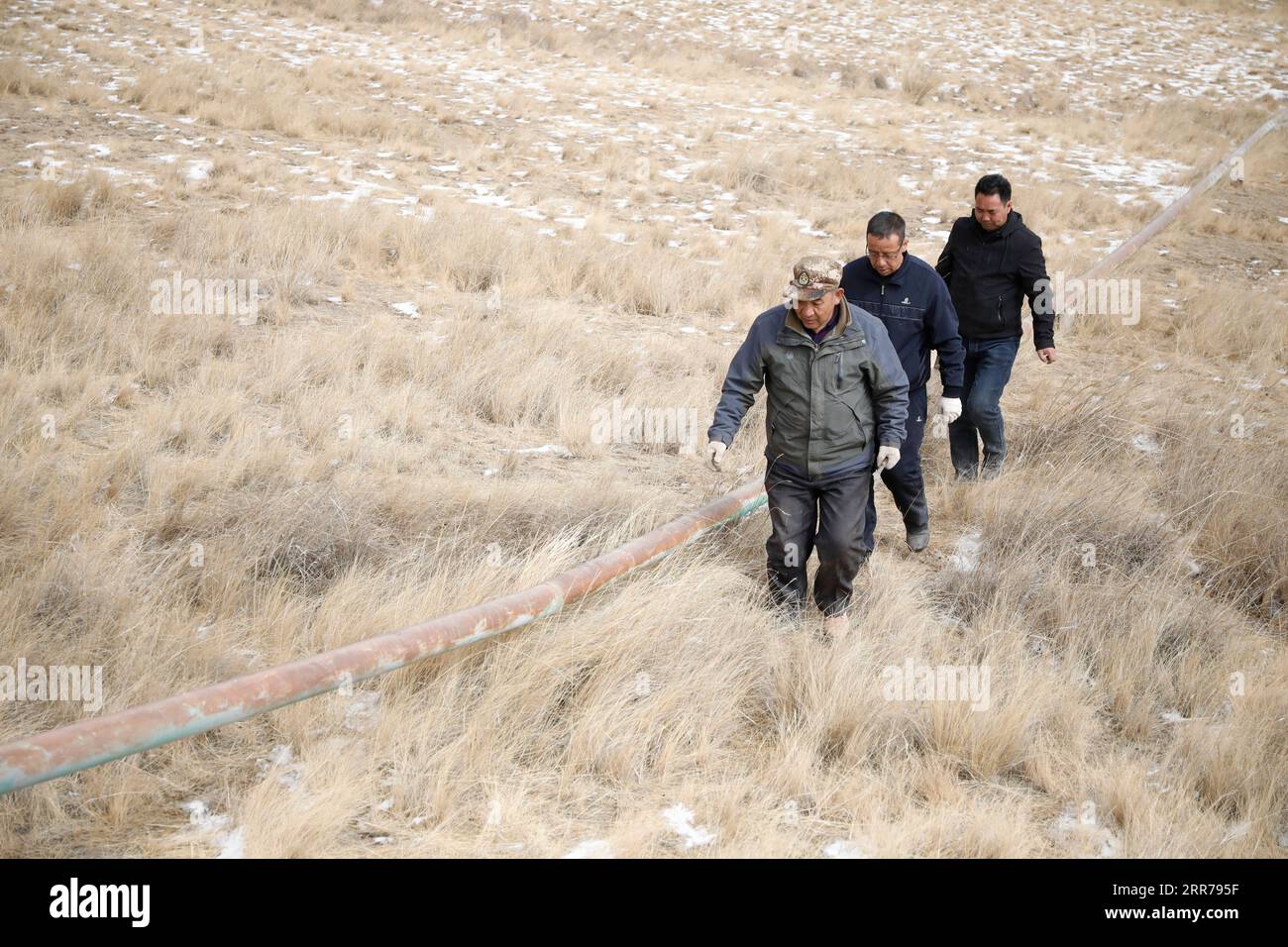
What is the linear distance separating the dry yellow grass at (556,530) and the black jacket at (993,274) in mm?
896

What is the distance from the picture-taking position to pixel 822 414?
3.98 meters

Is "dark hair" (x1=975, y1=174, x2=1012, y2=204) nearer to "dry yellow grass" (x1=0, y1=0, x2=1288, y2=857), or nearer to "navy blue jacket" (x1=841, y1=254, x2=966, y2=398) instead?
"navy blue jacket" (x1=841, y1=254, x2=966, y2=398)

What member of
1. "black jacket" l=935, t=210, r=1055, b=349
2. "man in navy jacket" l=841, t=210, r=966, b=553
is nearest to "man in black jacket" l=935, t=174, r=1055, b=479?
"black jacket" l=935, t=210, r=1055, b=349

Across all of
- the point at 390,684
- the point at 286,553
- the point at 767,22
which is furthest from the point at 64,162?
the point at 767,22

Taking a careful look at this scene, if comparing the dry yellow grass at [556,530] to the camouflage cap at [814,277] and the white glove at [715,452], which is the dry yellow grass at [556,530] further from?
the camouflage cap at [814,277]

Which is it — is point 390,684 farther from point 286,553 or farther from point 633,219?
point 633,219

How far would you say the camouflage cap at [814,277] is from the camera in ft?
12.3

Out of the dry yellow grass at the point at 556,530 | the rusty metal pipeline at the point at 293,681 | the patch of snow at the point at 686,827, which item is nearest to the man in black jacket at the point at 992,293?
the dry yellow grass at the point at 556,530

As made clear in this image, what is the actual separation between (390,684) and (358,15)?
68.2ft

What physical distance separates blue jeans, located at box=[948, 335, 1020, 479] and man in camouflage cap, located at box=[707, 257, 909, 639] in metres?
1.83

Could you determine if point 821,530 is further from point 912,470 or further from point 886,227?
point 886,227

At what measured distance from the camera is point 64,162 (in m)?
10.4

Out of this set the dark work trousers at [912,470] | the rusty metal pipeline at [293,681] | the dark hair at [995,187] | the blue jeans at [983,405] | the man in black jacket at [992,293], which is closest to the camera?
the rusty metal pipeline at [293,681]

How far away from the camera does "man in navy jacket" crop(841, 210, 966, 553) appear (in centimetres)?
461
